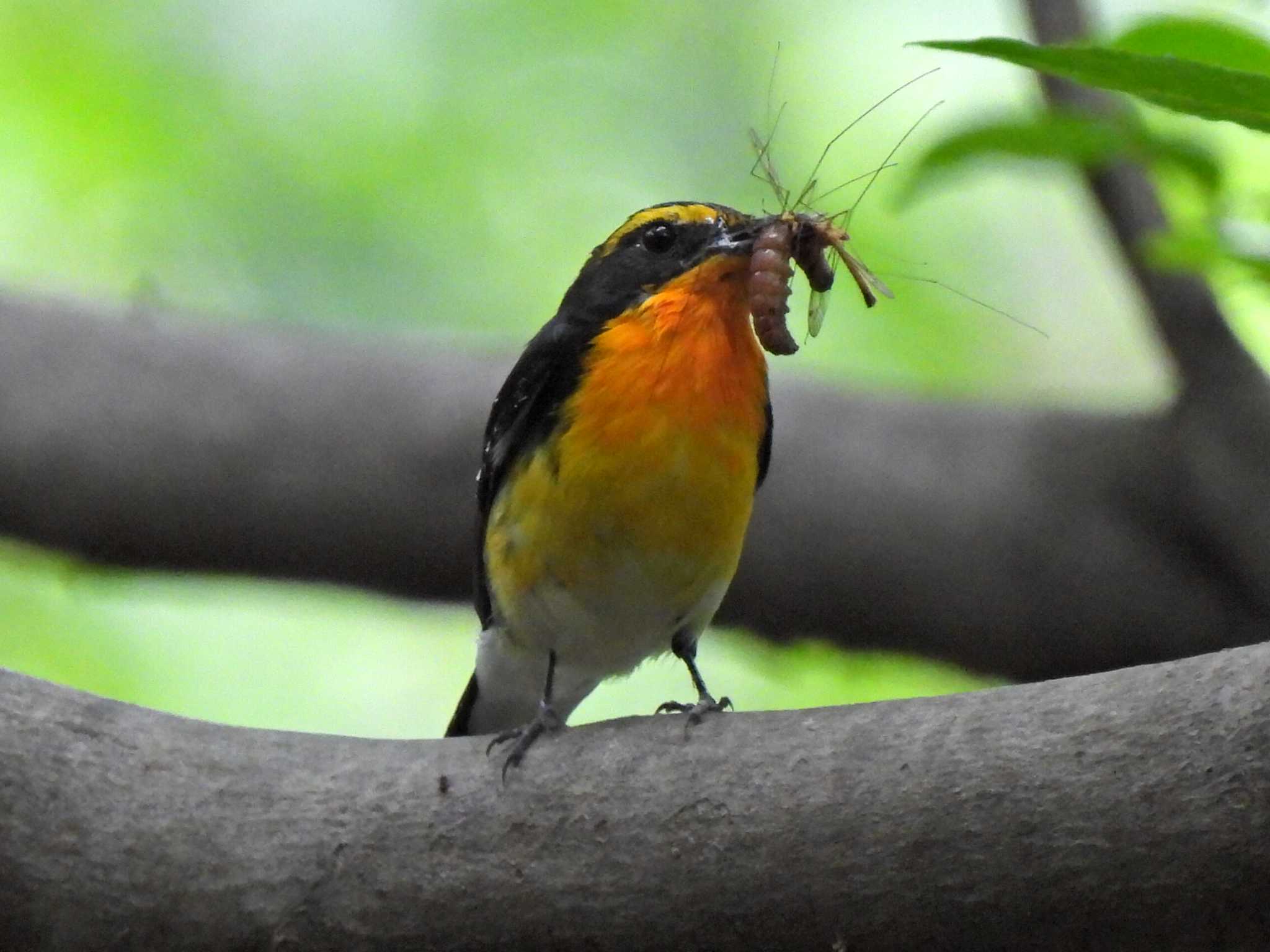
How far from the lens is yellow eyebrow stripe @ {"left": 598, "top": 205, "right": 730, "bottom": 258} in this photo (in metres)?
4.33

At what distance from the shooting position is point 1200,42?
87.7 inches

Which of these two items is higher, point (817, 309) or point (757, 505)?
point (757, 505)

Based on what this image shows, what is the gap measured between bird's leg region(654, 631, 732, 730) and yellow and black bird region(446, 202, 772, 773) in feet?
0.03

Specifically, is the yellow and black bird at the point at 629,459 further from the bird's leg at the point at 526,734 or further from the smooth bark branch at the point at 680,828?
the smooth bark branch at the point at 680,828

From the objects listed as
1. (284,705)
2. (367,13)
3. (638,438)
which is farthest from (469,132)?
(638,438)

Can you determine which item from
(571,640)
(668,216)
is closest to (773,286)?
(668,216)

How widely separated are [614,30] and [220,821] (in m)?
7.00

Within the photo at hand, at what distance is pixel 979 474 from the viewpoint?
21.6ft

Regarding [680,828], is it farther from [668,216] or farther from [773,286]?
[668,216]

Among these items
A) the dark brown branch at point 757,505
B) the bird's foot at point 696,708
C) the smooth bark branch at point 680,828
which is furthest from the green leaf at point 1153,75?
the dark brown branch at point 757,505

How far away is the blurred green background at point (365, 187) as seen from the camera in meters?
8.48

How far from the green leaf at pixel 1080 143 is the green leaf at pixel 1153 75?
4.55 feet

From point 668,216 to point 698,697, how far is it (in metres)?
1.30

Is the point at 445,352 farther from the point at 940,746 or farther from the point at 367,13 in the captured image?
the point at 940,746
